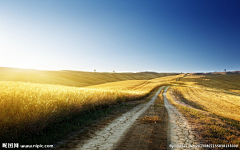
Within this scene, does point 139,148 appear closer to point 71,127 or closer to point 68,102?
point 71,127

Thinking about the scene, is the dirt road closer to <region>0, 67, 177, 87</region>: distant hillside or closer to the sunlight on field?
the sunlight on field

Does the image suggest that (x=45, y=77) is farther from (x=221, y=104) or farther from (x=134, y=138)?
(x=134, y=138)

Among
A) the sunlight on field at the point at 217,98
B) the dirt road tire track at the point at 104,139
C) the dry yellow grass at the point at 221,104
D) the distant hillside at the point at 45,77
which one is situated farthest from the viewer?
the distant hillside at the point at 45,77

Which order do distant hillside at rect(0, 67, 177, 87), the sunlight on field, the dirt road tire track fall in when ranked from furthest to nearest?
1. distant hillside at rect(0, 67, 177, 87)
2. the sunlight on field
3. the dirt road tire track

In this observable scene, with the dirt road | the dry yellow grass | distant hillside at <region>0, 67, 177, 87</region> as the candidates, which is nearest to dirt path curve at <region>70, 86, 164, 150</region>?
the dirt road

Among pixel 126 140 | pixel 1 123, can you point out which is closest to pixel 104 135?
pixel 126 140

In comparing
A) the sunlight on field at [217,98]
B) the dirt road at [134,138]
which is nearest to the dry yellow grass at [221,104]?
the sunlight on field at [217,98]

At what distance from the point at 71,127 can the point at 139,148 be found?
126 inches

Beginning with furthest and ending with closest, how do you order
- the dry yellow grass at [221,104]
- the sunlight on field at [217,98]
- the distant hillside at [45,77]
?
1. the distant hillside at [45,77]
2. the sunlight on field at [217,98]
3. the dry yellow grass at [221,104]

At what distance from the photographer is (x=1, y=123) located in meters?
4.29

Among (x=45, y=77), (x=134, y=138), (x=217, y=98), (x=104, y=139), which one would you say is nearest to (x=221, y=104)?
(x=217, y=98)

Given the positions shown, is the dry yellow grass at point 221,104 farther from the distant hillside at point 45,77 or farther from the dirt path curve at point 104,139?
the distant hillside at point 45,77

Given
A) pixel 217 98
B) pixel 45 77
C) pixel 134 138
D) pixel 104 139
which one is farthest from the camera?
pixel 45 77

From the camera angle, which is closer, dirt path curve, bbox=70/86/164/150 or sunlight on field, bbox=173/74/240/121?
dirt path curve, bbox=70/86/164/150
